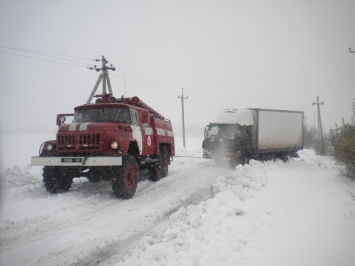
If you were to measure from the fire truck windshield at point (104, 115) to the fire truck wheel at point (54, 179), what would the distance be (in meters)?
1.85

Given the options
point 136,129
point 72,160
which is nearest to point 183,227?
point 72,160

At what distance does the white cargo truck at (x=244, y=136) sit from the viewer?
15.4 metres

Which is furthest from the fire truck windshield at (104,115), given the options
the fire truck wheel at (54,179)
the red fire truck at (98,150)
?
the fire truck wheel at (54,179)

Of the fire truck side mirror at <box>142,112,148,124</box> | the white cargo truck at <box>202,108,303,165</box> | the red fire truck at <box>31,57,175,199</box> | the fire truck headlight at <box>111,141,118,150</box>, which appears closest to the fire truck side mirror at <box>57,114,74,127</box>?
the red fire truck at <box>31,57,175,199</box>

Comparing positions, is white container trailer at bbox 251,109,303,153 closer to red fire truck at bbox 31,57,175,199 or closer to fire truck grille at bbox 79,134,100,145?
red fire truck at bbox 31,57,175,199

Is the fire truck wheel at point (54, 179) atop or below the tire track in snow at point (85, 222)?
atop

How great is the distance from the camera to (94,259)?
4.07 m

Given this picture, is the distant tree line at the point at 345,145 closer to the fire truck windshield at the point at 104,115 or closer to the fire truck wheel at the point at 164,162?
the fire truck wheel at the point at 164,162

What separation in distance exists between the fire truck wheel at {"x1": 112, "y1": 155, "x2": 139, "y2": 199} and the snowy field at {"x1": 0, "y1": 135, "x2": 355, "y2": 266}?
225mm

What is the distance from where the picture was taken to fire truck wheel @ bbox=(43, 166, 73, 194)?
7.82 meters

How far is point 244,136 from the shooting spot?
15.5 metres

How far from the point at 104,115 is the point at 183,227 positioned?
547 centimetres

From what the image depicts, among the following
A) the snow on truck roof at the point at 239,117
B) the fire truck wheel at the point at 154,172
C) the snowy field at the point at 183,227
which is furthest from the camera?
the snow on truck roof at the point at 239,117

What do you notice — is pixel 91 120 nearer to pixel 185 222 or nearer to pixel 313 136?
pixel 185 222
